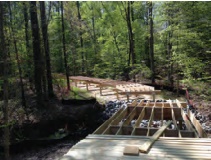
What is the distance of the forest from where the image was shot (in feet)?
28.6

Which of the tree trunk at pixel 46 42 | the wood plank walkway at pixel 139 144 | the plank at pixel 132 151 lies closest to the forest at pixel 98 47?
the tree trunk at pixel 46 42

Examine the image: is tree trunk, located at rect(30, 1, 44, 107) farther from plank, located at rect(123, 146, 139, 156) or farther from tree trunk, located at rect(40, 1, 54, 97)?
plank, located at rect(123, 146, 139, 156)

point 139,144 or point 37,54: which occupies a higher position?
point 37,54

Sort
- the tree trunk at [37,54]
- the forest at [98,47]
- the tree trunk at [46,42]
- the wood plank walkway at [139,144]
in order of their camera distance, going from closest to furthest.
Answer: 1. the wood plank walkway at [139,144]
2. the forest at [98,47]
3. the tree trunk at [37,54]
4. the tree trunk at [46,42]

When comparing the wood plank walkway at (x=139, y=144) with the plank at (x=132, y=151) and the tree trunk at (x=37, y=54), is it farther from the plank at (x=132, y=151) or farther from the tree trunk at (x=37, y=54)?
the tree trunk at (x=37, y=54)

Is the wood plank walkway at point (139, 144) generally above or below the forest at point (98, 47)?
below

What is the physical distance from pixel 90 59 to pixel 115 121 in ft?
53.2

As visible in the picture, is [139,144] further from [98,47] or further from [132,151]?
[98,47]

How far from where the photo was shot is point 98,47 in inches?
890

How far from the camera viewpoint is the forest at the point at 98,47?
872 centimetres

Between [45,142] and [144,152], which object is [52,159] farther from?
[144,152]

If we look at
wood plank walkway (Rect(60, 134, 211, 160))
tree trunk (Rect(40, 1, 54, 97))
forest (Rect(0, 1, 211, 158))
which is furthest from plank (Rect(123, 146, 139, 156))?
tree trunk (Rect(40, 1, 54, 97))

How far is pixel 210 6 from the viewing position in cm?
926

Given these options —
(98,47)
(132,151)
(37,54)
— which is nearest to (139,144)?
(132,151)
